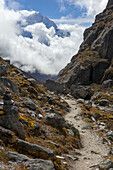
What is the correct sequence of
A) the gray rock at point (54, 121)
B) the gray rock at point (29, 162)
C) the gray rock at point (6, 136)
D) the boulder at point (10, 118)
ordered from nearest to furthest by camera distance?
the gray rock at point (29, 162), the gray rock at point (6, 136), the boulder at point (10, 118), the gray rock at point (54, 121)

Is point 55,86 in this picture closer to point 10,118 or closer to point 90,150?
point 90,150

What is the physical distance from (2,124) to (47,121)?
28.6 ft

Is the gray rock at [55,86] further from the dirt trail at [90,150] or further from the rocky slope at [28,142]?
the rocky slope at [28,142]

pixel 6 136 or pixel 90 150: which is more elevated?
pixel 6 136

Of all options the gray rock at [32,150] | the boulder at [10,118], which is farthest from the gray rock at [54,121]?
the gray rock at [32,150]

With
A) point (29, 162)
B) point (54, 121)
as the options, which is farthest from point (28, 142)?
point (54, 121)

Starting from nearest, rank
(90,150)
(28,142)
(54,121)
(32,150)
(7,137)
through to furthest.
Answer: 1. (7,137)
2. (32,150)
3. (28,142)
4. (90,150)
5. (54,121)

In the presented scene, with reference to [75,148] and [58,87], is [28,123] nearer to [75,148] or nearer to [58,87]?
[75,148]

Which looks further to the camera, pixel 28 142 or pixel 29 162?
pixel 28 142

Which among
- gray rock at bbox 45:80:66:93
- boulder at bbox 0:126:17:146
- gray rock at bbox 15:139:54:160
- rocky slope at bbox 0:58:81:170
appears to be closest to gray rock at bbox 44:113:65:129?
rocky slope at bbox 0:58:81:170

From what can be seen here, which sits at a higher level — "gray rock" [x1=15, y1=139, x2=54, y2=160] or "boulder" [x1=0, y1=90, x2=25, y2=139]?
"boulder" [x1=0, y1=90, x2=25, y2=139]

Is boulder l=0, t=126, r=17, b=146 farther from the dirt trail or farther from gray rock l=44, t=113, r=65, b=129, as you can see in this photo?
gray rock l=44, t=113, r=65, b=129

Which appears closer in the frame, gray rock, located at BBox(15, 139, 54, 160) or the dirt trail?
gray rock, located at BBox(15, 139, 54, 160)

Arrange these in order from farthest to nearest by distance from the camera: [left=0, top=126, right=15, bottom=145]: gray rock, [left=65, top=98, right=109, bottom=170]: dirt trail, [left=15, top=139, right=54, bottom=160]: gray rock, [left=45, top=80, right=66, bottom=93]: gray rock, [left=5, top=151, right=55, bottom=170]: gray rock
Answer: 1. [left=45, top=80, right=66, bottom=93]: gray rock
2. [left=65, top=98, right=109, bottom=170]: dirt trail
3. [left=15, top=139, right=54, bottom=160]: gray rock
4. [left=0, top=126, right=15, bottom=145]: gray rock
5. [left=5, top=151, right=55, bottom=170]: gray rock
